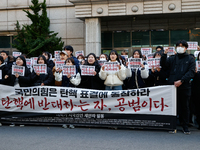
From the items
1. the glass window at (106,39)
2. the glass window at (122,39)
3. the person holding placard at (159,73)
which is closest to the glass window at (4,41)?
the glass window at (106,39)

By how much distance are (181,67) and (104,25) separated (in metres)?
11.1

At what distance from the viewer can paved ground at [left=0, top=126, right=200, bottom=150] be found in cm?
498

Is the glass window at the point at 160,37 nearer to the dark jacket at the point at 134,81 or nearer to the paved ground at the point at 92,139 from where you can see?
the dark jacket at the point at 134,81

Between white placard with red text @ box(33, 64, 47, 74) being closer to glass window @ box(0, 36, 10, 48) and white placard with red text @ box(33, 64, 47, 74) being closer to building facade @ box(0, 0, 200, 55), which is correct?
building facade @ box(0, 0, 200, 55)

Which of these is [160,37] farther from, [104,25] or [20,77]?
[20,77]

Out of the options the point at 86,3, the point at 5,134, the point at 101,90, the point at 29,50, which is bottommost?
the point at 5,134

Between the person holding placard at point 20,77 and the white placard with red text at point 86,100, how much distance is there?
0.72 ft

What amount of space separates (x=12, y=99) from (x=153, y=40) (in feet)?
37.7

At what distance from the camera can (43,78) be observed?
7.11 m

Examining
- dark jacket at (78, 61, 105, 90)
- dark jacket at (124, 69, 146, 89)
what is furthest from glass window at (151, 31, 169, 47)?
dark jacket at (78, 61, 105, 90)

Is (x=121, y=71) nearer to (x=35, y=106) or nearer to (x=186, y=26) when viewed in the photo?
(x=35, y=106)

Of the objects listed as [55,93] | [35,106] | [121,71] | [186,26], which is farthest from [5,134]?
[186,26]

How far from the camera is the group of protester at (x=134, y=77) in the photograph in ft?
19.7

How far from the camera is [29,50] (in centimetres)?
1426
